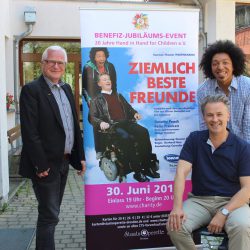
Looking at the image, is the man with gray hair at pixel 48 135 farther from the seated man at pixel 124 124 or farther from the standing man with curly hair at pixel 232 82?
the standing man with curly hair at pixel 232 82

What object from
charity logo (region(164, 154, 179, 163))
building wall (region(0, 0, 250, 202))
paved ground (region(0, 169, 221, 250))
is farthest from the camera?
building wall (region(0, 0, 250, 202))

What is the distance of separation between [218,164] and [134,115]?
815 millimetres

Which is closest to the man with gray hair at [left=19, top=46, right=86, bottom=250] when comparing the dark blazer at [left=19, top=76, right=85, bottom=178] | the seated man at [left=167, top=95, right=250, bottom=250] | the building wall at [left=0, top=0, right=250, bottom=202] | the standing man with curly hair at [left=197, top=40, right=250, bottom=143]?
the dark blazer at [left=19, top=76, right=85, bottom=178]

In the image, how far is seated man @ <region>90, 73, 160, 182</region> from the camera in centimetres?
338

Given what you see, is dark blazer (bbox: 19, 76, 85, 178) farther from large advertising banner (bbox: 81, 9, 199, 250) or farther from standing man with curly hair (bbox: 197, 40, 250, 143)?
standing man with curly hair (bbox: 197, 40, 250, 143)

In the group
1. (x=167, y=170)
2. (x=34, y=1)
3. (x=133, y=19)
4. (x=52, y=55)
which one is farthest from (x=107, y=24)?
(x=34, y=1)

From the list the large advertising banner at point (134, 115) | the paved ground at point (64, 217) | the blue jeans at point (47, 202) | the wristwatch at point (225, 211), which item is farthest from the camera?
the paved ground at point (64, 217)

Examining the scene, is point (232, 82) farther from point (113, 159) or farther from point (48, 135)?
point (48, 135)

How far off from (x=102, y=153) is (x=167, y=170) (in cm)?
59

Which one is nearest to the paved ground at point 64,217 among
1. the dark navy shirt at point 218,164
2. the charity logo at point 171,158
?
the dark navy shirt at point 218,164

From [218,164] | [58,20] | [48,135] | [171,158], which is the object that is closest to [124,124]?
[171,158]

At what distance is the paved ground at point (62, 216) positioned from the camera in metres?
4.21

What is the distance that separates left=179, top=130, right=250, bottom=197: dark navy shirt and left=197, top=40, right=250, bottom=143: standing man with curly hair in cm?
22

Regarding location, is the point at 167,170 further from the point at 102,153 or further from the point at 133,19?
the point at 133,19
